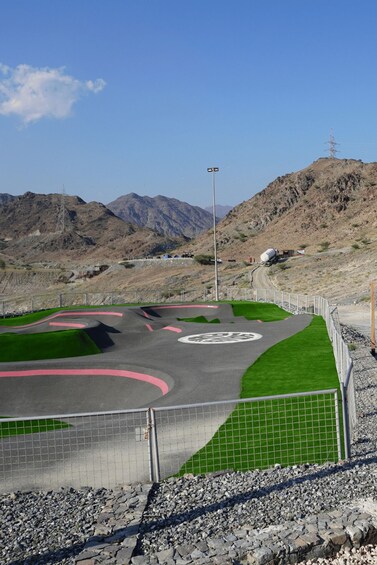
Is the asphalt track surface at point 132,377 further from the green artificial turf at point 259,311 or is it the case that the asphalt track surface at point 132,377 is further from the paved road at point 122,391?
the green artificial turf at point 259,311

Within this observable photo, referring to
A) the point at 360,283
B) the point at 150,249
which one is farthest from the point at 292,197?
the point at 360,283

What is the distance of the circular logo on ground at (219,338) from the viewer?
24.6 metres

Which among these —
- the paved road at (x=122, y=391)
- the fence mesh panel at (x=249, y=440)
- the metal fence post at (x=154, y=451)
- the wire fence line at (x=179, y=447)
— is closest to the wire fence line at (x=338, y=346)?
the wire fence line at (x=179, y=447)

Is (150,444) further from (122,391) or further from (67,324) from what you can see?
(67,324)

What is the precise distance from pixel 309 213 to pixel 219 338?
104 meters

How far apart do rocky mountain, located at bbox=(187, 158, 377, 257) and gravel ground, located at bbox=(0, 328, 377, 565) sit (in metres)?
84.3

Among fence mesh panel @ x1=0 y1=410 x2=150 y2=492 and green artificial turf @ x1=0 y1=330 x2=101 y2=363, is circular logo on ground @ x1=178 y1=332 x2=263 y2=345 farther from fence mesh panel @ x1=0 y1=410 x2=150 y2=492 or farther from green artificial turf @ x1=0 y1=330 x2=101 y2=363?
fence mesh panel @ x1=0 y1=410 x2=150 y2=492

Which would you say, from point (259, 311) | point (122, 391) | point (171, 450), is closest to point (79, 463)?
point (171, 450)

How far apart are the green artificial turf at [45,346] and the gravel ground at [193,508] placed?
14.7 metres

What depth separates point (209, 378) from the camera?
17109 mm

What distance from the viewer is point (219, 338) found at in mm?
25625

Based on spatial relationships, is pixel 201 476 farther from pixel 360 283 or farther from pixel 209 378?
pixel 360 283

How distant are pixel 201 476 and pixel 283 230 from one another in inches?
4625

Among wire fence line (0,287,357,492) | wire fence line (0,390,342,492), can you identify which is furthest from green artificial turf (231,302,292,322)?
wire fence line (0,390,342,492)
